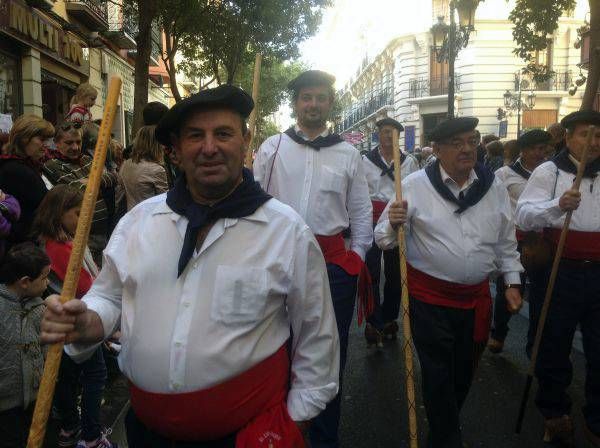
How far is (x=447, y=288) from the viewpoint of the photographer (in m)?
3.72

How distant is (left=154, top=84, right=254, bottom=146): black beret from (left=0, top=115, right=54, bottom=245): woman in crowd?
2616 mm

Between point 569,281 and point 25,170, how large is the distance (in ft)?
12.6

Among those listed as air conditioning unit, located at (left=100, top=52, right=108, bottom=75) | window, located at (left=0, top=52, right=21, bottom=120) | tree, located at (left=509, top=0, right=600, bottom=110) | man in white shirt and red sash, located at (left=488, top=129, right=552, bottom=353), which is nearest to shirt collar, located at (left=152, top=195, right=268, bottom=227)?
man in white shirt and red sash, located at (left=488, top=129, right=552, bottom=353)

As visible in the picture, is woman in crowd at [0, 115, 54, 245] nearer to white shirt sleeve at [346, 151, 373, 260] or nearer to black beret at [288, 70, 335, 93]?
black beret at [288, 70, 335, 93]

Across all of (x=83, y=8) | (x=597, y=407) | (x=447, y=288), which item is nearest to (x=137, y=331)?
(x=447, y=288)

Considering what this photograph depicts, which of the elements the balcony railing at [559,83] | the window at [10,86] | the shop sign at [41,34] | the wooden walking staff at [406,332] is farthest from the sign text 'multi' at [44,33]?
the balcony railing at [559,83]

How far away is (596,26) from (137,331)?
837 cm

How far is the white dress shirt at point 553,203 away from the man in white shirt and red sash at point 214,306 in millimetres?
2470

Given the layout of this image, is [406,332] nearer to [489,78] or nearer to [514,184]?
[514,184]

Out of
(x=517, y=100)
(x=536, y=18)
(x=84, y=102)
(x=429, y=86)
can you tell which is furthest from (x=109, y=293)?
(x=429, y=86)

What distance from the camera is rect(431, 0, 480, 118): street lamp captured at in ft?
40.4

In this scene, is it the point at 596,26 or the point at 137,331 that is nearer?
the point at 137,331

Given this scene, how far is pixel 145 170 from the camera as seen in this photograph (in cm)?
511

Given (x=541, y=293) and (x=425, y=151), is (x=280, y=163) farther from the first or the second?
(x=425, y=151)
